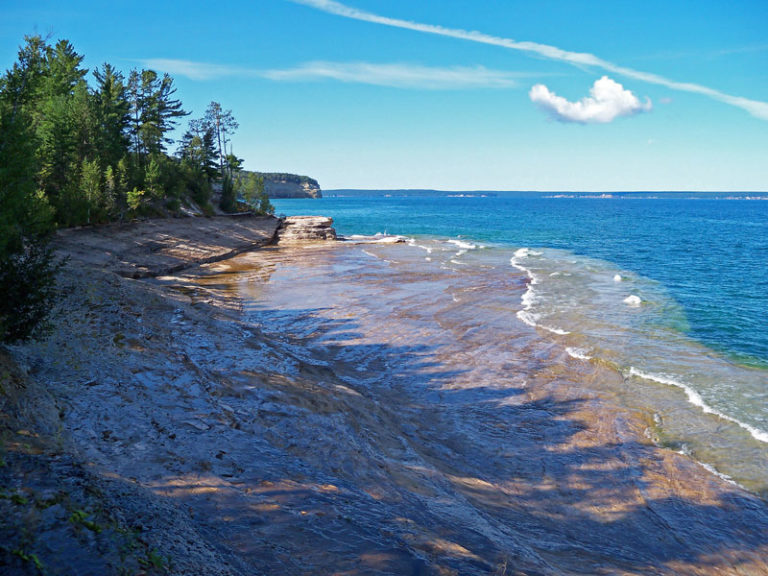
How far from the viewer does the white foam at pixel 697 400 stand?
12633 millimetres

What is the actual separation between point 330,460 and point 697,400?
1196cm

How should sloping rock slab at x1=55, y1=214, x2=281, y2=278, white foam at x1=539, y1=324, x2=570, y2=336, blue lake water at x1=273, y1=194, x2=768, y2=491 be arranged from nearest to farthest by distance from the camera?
blue lake water at x1=273, y1=194, x2=768, y2=491 → white foam at x1=539, y1=324, x2=570, y2=336 → sloping rock slab at x1=55, y1=214, x2=281, y2=278

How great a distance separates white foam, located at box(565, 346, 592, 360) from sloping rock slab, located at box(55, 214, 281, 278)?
23973 millimetres

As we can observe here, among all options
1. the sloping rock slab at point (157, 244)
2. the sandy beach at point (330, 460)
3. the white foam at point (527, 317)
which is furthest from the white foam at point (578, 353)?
the sloping rock slab at point (157, 244)

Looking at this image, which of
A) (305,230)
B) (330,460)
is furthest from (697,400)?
(305,230)

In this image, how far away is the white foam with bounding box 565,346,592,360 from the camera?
59.0ft

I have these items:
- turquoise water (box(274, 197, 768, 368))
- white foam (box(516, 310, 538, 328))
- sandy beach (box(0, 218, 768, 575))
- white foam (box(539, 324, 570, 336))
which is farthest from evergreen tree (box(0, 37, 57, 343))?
turquoise water (box(274, 197, 768, 368))

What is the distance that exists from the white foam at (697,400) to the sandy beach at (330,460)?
4.29 ft

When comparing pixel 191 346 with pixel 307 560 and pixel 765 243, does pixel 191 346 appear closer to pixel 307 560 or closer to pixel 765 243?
pixel 307 560

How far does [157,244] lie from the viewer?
36.6 m

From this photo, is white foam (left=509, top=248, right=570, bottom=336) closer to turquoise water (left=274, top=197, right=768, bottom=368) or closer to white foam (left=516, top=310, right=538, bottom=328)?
white foam (left=516, top=310, right=538, bottom=328)

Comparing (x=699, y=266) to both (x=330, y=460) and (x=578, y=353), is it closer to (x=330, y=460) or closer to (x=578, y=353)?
(x=578, y=353)

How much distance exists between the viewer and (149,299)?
16.8 m

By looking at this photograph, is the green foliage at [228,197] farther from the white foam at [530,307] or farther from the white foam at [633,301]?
the white foam at [633,301]
